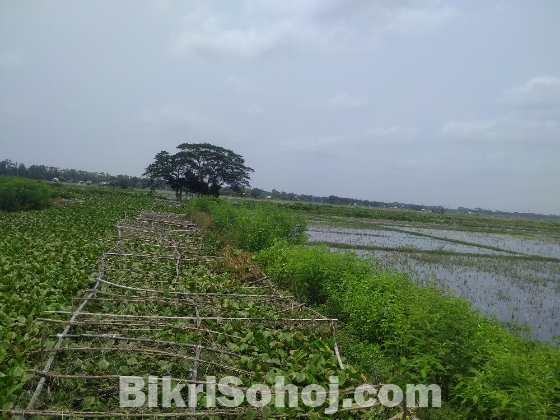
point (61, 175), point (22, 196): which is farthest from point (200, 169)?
point (61, 175)

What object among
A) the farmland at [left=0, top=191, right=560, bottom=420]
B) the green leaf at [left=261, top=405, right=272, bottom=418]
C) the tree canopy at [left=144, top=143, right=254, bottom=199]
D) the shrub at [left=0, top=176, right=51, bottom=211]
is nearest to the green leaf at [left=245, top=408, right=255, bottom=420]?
the green leaf at [left=261, top=405, right=272, bottom=418]

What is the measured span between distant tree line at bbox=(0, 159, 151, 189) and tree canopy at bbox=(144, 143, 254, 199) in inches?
674

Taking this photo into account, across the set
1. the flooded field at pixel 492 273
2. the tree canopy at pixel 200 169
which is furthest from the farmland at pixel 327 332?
the tree canopy at pixel 200 169

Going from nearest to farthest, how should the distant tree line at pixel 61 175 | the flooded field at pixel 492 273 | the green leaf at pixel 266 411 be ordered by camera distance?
the green leaf at pixel 266 411
the flooded field at pixel 492 273
the distant tree line at pixel 61 175

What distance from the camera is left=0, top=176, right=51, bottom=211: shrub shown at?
17953 millimetres

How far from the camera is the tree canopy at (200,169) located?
34.3 meters

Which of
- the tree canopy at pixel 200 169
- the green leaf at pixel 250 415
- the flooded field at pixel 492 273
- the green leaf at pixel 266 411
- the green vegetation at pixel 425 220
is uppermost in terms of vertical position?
the tree canopy at pixel 200 169

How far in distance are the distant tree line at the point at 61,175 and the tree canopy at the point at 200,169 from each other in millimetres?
17124

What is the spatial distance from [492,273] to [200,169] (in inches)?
1127

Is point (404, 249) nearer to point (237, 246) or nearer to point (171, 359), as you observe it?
point (237, 246)

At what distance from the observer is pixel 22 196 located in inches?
729

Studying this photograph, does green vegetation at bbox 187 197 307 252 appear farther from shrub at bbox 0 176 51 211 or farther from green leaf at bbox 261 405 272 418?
shrub at bbox 0 176 51 211

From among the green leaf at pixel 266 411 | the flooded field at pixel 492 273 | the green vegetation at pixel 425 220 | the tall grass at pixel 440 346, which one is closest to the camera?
the green leaf at pixel 266 411

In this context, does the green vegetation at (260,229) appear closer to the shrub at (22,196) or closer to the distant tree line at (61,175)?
the shrub at (22,196)
